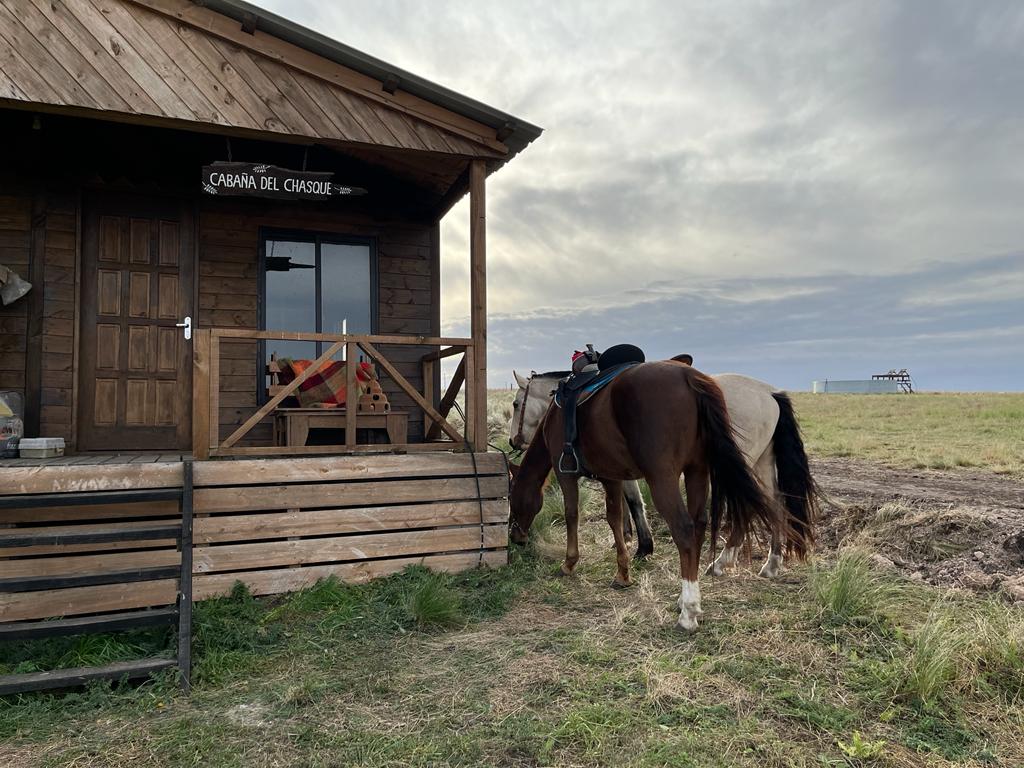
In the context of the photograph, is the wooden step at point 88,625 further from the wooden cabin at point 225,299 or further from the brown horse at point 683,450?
the brown horse at point 683,450

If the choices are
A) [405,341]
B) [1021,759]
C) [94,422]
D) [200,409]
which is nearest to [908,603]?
[1021,759]

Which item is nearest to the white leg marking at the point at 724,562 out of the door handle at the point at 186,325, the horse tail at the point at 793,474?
the horse tail at the point at 793,474

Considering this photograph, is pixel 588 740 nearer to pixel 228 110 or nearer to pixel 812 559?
pixel 812 559

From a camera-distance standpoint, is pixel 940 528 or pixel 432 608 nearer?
pixel 432 608

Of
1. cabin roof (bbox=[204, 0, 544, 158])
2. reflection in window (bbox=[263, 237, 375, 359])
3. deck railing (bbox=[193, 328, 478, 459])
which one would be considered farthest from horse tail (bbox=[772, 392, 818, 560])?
reflection in window (bbox=[263, 237, 375, 359])

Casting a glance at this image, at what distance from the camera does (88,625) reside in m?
3.84

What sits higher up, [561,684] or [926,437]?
[926,437]

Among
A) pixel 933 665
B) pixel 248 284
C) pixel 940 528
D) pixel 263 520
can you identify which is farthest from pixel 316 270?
pixel 940 528

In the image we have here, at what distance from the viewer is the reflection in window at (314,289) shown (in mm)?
7270

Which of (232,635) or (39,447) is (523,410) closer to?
(232,635)

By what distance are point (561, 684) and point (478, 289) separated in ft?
11.7

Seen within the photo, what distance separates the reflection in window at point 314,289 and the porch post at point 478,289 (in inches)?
82.4

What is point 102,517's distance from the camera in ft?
15.3

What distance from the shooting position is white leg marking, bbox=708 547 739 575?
5.64 metres
